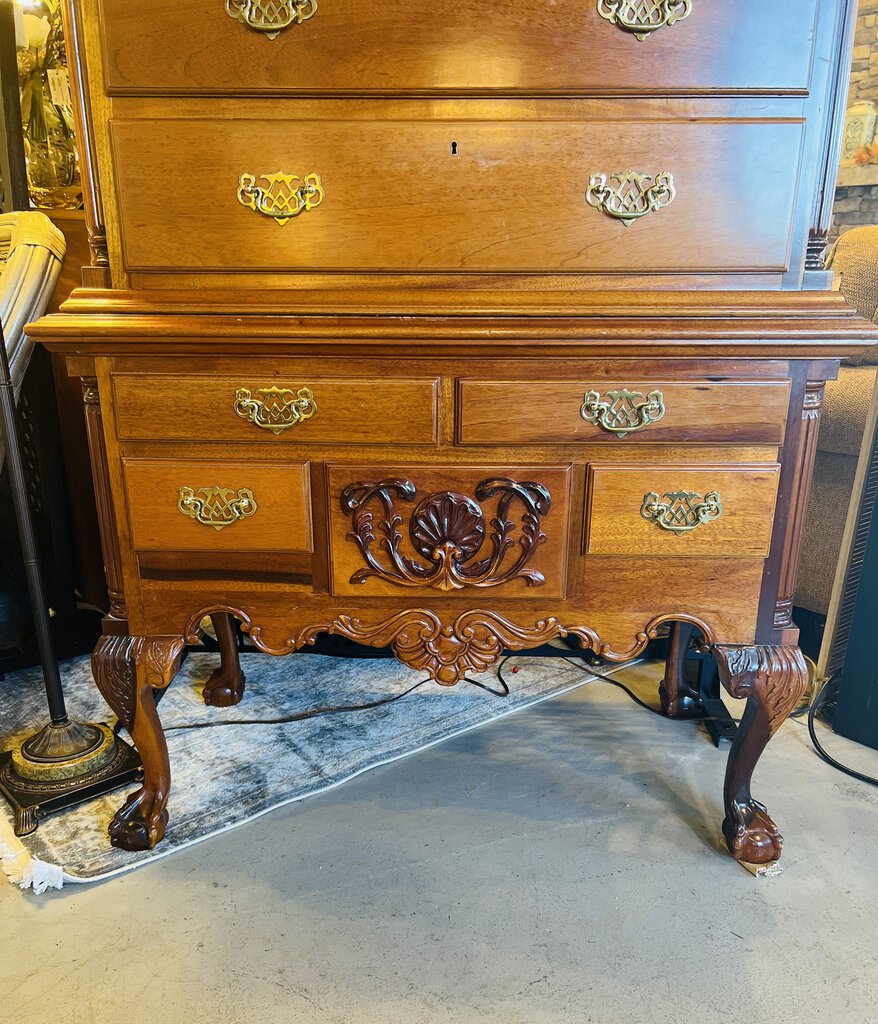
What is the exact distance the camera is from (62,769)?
1.41 meters

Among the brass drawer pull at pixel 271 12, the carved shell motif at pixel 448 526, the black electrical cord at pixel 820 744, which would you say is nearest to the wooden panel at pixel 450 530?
the carved shell motif at pixel 448 526

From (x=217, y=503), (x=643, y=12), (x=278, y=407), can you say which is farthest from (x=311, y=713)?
(x=643, y=12)

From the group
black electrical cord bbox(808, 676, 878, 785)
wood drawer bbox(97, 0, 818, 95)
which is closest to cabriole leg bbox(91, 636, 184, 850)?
wood drawer bbox(97, 0, 818, 95)

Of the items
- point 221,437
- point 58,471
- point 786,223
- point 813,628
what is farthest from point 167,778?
point 813,628

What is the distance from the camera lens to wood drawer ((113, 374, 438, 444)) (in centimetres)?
108

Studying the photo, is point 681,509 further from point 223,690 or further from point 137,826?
point 223,690

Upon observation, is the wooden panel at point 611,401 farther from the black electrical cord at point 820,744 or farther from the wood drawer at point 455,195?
the black electrical cord at point 820,744

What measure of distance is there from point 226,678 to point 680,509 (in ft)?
3.71

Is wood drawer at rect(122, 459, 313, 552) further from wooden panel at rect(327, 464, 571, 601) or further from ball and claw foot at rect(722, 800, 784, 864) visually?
ball and claw foot at rect(722, 800, 784, 864)

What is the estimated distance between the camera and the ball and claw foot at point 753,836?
1.24m

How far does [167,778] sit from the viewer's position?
51.3 inches

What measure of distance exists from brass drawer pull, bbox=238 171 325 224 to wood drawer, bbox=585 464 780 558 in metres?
0.56

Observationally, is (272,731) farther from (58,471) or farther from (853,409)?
(853,409)

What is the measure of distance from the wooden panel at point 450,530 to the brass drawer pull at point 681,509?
122 millimetres
